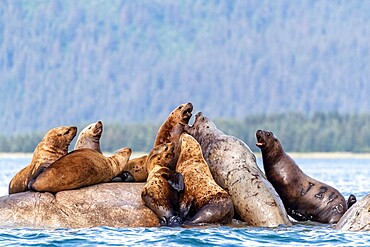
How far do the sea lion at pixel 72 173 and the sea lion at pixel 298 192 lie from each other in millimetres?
2468

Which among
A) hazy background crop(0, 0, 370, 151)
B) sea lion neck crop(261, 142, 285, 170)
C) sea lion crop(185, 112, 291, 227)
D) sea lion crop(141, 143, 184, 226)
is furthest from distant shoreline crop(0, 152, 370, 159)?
sea lion crop(141, 143, 184, 226)

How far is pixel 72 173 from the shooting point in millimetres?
12914

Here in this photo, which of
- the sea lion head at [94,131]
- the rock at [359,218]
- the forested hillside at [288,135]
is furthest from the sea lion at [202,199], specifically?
the forested hillside at [288,135]

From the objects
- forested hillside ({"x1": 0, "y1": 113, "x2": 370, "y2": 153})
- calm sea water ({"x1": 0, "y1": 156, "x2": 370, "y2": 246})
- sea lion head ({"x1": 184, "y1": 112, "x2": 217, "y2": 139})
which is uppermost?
sea lion head ({"x1": 184, "y1": 112, "x2": 217, "y2": 139})

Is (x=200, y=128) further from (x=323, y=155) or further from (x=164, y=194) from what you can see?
(x=323, y=155)

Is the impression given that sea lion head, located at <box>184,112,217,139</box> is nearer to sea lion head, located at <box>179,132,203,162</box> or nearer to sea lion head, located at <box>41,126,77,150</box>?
sea lion head, located at <box>179,132,203,162</box>

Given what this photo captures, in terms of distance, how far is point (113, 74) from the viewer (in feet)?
608

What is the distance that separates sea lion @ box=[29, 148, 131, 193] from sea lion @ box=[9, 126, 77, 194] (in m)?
0.34

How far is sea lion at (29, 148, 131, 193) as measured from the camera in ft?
42.2

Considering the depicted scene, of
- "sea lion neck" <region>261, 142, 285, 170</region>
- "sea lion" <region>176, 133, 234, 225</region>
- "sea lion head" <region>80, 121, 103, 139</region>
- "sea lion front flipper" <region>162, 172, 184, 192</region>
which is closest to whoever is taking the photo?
"sea lion" <region>176, 133, 234, 225</region>

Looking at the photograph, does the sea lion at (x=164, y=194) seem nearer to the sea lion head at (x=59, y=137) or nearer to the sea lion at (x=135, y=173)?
the sea lion at (x=135, y=173)

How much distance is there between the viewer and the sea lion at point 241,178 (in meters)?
13.0

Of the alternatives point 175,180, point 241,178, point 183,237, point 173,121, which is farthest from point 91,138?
point 183,237

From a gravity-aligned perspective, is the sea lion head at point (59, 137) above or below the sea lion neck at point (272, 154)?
above
